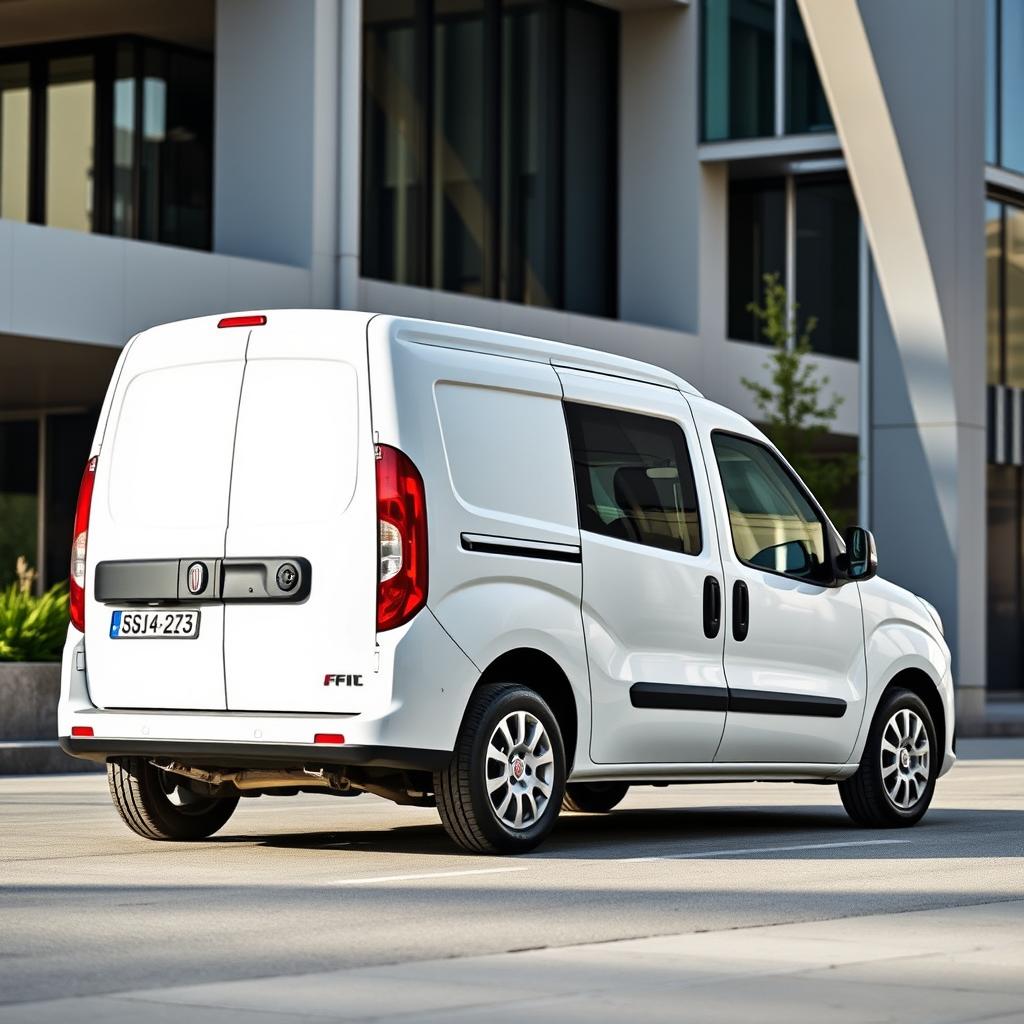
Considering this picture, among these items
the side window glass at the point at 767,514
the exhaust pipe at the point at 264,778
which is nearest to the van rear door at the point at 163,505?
the exhaust pipe at the point at 264,778

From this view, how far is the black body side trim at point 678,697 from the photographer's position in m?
10.1

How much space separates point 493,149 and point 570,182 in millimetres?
1832

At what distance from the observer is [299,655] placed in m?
9.02

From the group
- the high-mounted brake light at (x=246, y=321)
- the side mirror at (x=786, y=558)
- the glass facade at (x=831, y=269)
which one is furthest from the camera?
the glass facade at (x=831, y=269)

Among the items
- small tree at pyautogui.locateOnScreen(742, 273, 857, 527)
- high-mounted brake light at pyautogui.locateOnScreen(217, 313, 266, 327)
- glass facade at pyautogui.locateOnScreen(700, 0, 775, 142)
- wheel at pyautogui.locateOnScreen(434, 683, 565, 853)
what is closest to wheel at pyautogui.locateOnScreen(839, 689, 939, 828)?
wheel at pyautogui.locateOnScreen(434, 683, 565, 853)

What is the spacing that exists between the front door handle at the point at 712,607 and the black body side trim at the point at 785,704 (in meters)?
0.31

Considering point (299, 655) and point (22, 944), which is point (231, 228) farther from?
point (22, 944)

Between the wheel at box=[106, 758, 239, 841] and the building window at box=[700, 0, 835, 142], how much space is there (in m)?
22.7

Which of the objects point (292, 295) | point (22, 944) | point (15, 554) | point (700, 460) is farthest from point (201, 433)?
point (15, 554)

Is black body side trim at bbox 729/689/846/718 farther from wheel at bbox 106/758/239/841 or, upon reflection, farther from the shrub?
the shrub

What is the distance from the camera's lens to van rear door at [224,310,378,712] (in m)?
Answer: 8.95

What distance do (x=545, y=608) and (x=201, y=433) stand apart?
163 centimetres

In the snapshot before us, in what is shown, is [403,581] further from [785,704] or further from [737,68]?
→ [737,68]

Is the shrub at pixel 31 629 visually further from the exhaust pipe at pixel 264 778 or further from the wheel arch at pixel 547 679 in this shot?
the wheel arch at pixel 547 679
